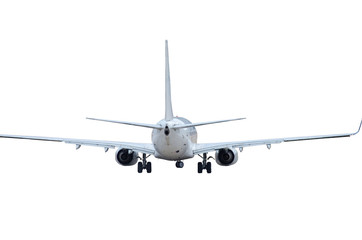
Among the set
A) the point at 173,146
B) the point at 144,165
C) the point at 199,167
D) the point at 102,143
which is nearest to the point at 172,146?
the point at 173,146

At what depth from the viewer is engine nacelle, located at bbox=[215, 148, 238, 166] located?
58844 millimetres

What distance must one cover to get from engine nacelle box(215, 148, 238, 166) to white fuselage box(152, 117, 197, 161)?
1.89m

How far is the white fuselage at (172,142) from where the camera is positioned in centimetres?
5526

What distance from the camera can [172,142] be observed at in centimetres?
5578

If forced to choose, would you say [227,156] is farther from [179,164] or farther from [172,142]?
[172,142]

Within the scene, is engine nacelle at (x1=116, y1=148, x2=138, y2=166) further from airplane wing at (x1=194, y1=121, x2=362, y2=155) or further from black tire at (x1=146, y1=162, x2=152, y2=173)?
airplane wing at (x1=194, y1=121, x2=362, y2=155)

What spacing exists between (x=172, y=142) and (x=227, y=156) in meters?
4.75

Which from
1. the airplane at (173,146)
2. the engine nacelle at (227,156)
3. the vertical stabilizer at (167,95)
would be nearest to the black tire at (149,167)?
the airplane at (173,146)

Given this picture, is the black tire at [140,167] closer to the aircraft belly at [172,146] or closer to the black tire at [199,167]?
the aircraft belly at [172,146]

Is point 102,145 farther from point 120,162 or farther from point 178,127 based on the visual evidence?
point 178,127

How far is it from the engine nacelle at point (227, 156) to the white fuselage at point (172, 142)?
189 centimetres

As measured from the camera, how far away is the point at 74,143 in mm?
59938

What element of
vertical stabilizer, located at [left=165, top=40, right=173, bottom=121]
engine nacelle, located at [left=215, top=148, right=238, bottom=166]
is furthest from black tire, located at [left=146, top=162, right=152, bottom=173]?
engine nacelle, located at [left=215, top=148, right=238, bottom=166]

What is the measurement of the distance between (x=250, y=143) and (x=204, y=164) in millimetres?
3524
